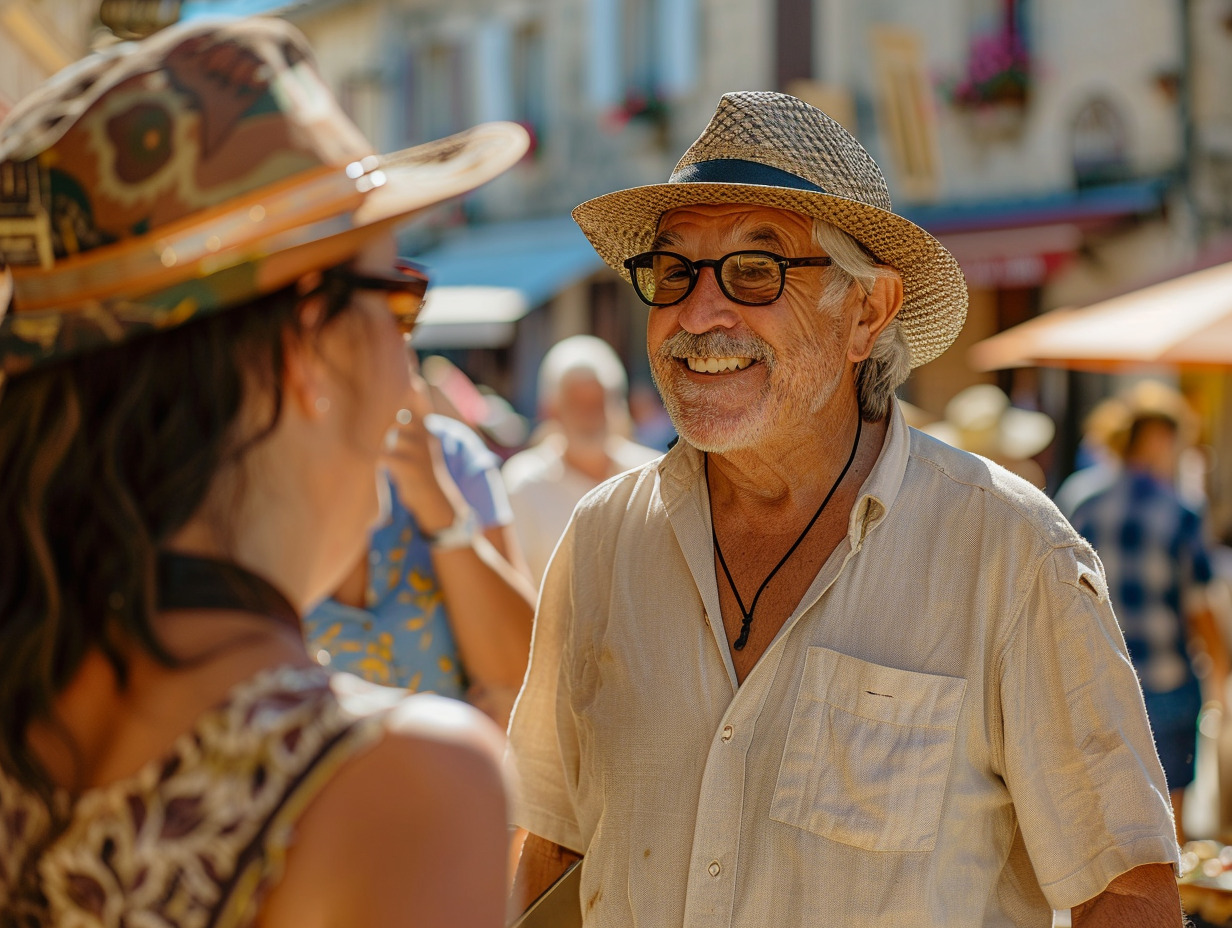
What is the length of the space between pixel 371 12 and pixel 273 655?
848 inches

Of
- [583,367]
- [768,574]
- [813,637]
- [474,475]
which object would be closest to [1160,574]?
[583,367]

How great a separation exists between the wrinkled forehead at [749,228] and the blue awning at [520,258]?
1312cm

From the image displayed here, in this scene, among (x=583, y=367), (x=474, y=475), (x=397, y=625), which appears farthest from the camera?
(x=583, y=367)

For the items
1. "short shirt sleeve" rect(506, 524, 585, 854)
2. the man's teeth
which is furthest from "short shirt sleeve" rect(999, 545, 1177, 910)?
"short shirt sleeve" rect(506, 524, 585, 854)

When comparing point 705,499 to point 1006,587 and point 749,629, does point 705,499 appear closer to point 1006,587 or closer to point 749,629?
point 749,629

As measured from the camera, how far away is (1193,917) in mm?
3146

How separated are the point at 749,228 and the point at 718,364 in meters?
0.24

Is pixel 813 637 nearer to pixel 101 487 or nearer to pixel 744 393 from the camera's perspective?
pixel 744 393

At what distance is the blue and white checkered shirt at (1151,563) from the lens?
523 centimetres

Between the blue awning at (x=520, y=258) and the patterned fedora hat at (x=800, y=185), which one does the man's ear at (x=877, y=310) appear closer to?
the patterned fedora hat at (x=800, y=185)

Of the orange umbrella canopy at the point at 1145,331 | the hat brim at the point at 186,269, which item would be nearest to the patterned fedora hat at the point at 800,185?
the hat brim at the point at 186,269

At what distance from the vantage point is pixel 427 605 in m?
2.68

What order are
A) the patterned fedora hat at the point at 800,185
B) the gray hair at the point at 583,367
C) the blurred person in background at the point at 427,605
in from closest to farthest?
the patterned fedora hat at the point at 800,185 < the blurred person in background at the point at 427,605 < the gray hair at the point at 583,367

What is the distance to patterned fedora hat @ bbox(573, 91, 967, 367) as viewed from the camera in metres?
2.17
